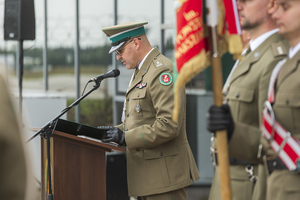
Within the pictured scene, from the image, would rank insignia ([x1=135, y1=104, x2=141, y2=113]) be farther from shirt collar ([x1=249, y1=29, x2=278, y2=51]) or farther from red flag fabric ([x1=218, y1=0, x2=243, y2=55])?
red flag fabric ([x1=218, y1=0, x2=243, y2=55])

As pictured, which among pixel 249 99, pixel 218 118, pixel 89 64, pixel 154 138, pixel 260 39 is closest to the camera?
pixel 218 118

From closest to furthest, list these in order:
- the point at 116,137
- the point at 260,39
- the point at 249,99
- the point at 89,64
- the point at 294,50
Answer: the point at 294,50, the point at 249,99, the point at 260,39, the point at 116,137, the point at 89,64

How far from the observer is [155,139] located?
113 inches

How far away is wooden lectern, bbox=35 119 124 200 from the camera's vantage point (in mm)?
3033

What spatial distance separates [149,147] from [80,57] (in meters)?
4.82

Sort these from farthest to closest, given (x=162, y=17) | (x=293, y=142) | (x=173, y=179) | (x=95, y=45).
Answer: (x=95, y=45) → (x=162, y=17) → (x=173, y=179) → (x=293, y=142)

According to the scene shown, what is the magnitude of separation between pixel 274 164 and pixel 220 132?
29 centimetres

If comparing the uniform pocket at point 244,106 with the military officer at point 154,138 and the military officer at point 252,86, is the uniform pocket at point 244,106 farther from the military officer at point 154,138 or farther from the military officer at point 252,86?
the military officer at point 154,138

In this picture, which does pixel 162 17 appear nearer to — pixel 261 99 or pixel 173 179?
pixel 173 179

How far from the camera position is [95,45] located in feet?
24.1

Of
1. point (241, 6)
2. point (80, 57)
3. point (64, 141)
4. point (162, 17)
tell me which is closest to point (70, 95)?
point (80, 57)

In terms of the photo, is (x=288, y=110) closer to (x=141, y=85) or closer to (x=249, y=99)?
(x=249, y=99)

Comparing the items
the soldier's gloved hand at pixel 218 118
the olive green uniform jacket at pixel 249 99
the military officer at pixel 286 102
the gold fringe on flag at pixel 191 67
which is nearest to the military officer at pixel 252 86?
the olive green uniform jacket at pixel 249 99

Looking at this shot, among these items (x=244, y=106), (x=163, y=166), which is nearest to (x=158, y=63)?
(x=163, y=166)
